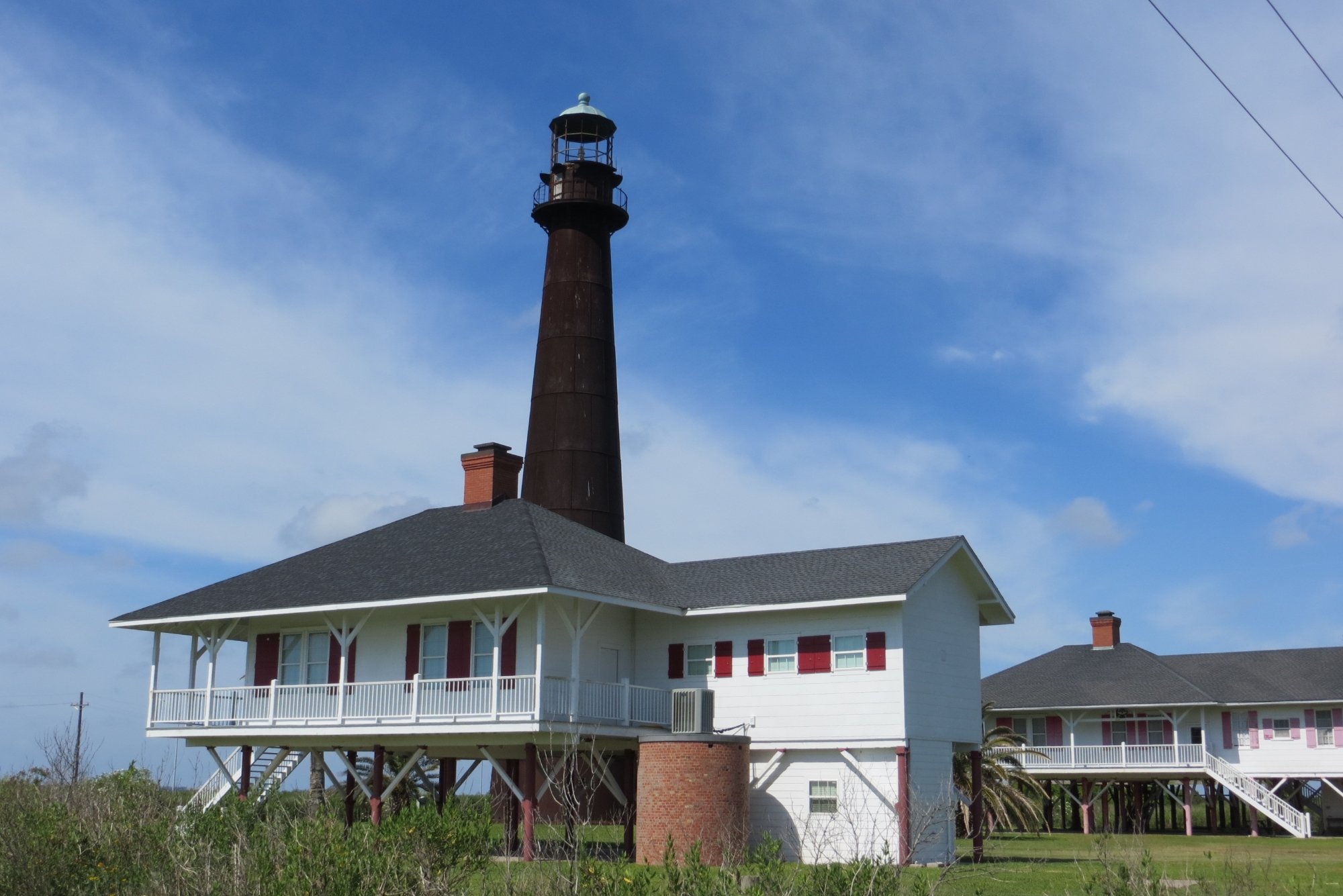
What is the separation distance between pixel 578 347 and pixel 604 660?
1332 centimetres

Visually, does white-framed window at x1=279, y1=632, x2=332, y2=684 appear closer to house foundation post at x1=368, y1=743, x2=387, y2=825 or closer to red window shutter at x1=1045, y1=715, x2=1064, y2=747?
house foundation post at x1=368, y1=743, x2=387, y2=825

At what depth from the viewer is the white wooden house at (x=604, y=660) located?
88.7 ft

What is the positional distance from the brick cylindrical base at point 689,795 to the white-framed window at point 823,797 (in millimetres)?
2107

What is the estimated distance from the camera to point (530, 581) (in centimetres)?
2611

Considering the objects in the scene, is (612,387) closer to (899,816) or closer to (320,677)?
(320,677)

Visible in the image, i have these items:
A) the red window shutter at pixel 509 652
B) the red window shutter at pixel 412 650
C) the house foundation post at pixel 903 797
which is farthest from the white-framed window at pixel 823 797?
the red window shutter at pixel 412 650

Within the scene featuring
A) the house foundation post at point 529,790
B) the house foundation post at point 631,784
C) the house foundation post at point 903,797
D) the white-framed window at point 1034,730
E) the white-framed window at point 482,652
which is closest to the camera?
the house foundation post at point 529,790

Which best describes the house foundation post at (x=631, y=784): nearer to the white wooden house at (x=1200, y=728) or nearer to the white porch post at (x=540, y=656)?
the white porch post at (x=540, y=656)

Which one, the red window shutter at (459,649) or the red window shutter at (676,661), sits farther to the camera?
the red window shutter at (676,661)

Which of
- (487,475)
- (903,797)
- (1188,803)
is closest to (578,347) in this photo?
(487,475)

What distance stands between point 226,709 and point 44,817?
10.6 meters

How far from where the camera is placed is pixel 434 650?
29.5 metres

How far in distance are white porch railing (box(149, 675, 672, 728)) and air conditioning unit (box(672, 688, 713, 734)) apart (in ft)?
2.54

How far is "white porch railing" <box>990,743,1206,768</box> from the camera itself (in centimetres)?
4372
